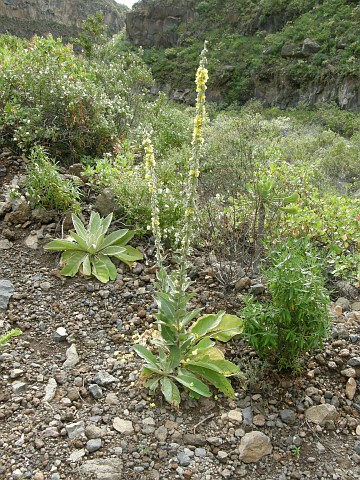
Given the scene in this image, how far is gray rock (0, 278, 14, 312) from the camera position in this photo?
3572mm

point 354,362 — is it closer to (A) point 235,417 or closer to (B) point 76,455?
(A) point 235,417

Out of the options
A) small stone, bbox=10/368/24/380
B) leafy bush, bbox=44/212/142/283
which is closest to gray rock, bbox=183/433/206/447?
small stone, bbox=10/368/24/380

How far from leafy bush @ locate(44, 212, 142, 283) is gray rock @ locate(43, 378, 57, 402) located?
3.65 ft

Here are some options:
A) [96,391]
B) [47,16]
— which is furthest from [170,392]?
[47,16]

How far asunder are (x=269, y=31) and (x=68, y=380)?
3949 cm

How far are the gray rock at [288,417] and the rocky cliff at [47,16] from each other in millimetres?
50514

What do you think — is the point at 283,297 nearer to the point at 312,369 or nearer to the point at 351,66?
the point at 312,369

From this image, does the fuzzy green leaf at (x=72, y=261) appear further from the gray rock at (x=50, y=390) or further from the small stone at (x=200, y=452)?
the small stone at (x=200, y=452)

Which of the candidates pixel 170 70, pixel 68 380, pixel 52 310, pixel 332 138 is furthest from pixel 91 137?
pixel 170 70

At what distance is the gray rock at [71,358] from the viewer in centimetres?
309

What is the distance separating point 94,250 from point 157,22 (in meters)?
47.9

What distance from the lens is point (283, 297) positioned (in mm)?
2693

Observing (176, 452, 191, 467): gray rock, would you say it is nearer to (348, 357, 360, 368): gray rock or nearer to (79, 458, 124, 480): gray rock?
(79, 458, 124, 480): gray rock

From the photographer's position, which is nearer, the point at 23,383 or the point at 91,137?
the point at 23,383
